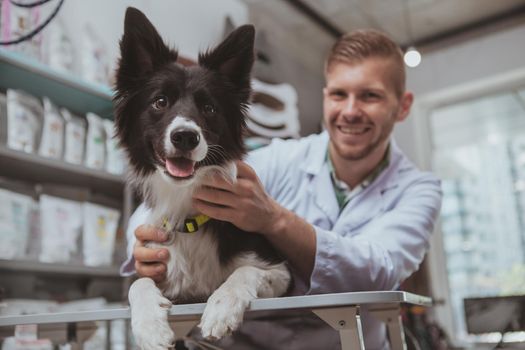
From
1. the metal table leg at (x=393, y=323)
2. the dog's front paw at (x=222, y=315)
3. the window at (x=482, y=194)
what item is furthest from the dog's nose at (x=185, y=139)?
the window at (x=482, y=194)

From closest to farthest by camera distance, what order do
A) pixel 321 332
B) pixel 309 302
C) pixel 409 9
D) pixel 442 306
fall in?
pixel 309 302 → pixel 321 332 → pixel 409 9 → pixel 442 306

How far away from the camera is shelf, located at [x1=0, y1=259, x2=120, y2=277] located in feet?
7.26

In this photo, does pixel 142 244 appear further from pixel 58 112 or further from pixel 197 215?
pixel 58 112

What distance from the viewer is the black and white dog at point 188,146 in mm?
1166

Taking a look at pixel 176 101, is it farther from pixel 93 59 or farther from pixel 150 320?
pixel 93 59

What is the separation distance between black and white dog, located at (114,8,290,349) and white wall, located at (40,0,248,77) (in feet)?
3.45

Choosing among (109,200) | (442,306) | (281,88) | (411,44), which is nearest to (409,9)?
(411,44)

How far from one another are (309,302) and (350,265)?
1.18ft

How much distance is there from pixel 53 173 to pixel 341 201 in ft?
5.08

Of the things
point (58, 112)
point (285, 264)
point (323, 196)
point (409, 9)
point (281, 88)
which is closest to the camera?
point (285, 264)

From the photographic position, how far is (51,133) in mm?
2473

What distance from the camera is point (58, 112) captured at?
8.46ft

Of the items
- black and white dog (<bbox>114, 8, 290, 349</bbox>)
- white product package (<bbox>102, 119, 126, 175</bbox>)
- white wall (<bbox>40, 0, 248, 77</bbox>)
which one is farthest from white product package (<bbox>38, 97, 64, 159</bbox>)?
black and white dog (<bbox>114, 8, 290, 349</bbox>)

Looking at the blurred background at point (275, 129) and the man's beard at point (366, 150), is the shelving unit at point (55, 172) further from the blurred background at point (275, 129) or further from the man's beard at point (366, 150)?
the man's beard at point (366, 150)
